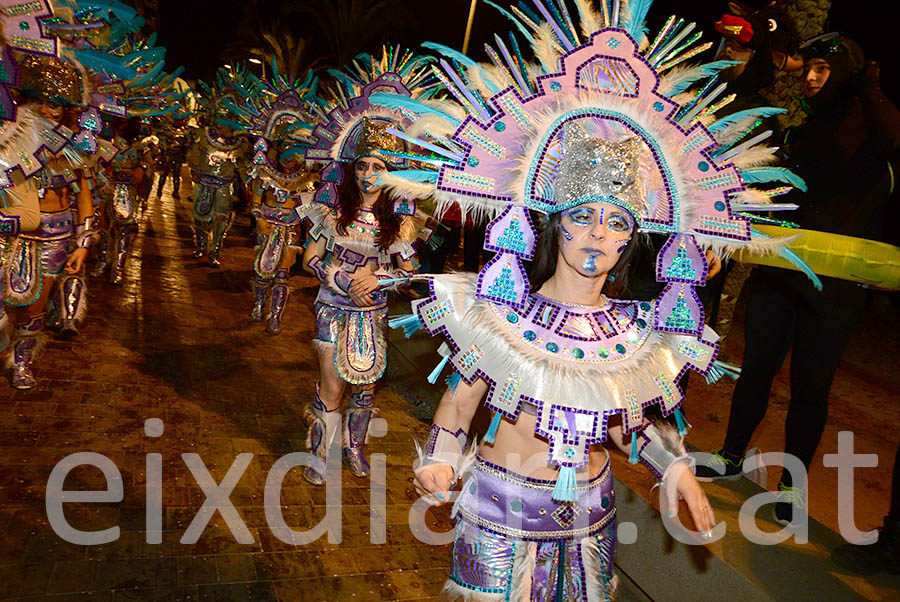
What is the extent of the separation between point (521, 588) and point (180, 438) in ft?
10.4

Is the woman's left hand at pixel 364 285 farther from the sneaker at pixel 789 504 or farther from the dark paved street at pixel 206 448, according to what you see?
the sneaker at pixel 789 504

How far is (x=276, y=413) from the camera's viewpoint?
208 inches

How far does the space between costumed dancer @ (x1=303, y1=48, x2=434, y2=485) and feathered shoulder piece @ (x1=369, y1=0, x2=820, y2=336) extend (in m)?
1.91

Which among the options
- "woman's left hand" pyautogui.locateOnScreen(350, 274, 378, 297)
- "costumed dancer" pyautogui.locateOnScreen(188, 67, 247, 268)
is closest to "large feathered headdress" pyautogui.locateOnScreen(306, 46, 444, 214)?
"woman's left hand" pyautogui.locateOnScreen(350, 274, 378, 297)

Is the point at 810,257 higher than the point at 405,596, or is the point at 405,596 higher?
the point at 810,257

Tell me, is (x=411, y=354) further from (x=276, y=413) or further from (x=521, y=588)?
(x=521, y=588)

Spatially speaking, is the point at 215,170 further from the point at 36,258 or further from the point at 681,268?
the point at 681,268

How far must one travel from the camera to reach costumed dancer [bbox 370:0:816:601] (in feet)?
7.02

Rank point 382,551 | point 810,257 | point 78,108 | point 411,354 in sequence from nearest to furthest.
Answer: point 810,257, point 382,551, point 78,108, point 411,354

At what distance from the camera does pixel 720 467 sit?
157 inches

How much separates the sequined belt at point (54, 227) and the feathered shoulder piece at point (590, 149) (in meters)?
3.56

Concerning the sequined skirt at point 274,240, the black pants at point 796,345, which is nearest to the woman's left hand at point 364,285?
the black pants at point 796,345

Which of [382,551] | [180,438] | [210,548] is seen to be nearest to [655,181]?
[382,551]

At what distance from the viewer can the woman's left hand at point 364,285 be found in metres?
3.99
